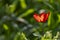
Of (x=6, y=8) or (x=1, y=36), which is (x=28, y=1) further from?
(x=1, y=36)

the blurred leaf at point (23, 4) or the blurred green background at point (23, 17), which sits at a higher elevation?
the blurred leaf at point (23, 4)

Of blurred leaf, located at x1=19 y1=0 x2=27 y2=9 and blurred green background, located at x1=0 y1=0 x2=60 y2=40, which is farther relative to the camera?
blurred leaf, located at x1=19 y1=0 x2=27 y2=9

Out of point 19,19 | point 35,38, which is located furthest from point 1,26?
point 35,38

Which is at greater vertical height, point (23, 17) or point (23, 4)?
point (23, 4)

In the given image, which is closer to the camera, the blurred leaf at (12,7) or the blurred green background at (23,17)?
the blurred green background at (23,17)

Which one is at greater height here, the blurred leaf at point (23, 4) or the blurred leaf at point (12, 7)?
the blurred leaf at point (23, 4)

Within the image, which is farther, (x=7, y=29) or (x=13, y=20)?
(x=13, y=20)

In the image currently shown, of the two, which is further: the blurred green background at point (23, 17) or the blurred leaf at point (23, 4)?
the blurred leaf at point (23, 4)

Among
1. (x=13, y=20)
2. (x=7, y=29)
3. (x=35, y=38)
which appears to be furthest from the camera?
(x=13, y=20)
